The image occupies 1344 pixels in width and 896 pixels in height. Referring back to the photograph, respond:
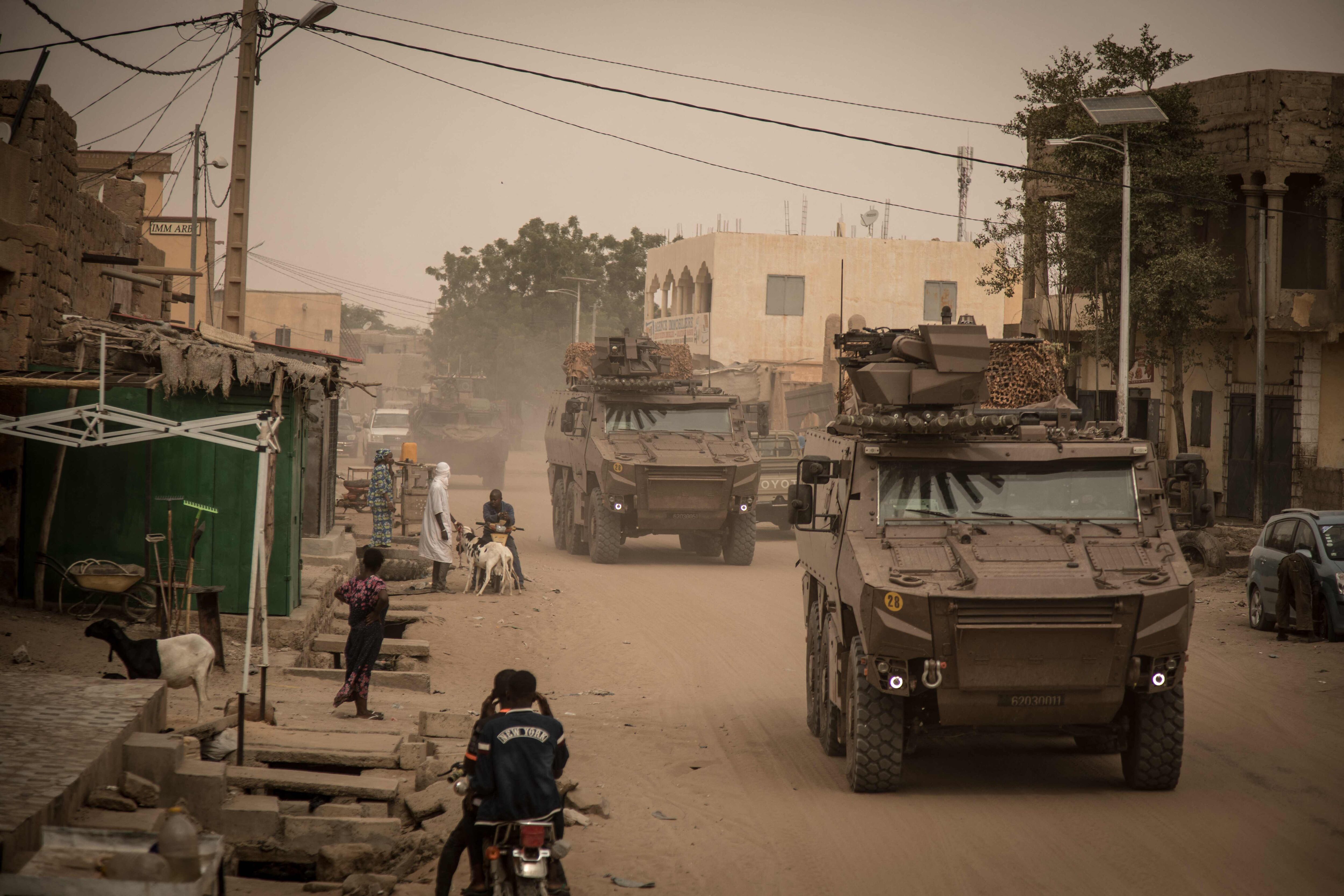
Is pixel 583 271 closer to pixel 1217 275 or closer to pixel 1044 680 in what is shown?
pixel 1217 275

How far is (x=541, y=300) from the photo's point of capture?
65250mm

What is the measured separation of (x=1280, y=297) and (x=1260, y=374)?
174cm

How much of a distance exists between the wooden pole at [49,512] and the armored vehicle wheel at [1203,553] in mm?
14120

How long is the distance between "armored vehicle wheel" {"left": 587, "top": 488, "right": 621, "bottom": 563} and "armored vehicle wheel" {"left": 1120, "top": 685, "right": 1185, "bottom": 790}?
11.9 m

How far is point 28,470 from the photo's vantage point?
11414 mm

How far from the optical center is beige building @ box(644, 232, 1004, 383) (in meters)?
44.4

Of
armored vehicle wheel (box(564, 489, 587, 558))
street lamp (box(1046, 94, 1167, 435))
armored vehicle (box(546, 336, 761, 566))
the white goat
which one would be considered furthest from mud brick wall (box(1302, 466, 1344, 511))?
the white goat

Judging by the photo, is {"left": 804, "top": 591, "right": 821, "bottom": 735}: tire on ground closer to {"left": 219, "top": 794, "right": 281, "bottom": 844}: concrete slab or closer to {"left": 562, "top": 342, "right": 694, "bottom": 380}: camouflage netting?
{"left": 219, "top": 794, "right": 281, "bottom": 844}: concrete slab

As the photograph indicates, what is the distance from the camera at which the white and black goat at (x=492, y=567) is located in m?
16.1

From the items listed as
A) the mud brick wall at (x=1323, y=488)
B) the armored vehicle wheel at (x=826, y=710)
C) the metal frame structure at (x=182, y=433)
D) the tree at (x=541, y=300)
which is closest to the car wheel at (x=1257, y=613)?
the armored vehicle wheel at (x=826, y=710)

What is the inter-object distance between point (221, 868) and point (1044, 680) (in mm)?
4404

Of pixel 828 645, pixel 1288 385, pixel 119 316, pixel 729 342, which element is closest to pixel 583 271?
pixel 729 342

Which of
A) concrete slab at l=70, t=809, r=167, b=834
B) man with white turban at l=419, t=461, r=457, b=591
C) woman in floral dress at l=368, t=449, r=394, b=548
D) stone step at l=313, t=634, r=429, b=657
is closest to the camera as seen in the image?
concrete slab at l=70, t=809, r=167, b=834

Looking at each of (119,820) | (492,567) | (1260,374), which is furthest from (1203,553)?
(119,820)
